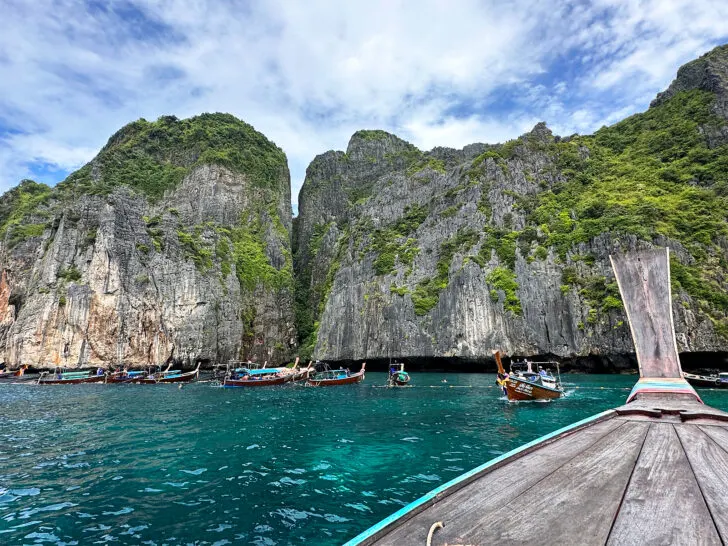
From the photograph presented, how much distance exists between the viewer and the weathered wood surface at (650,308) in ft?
24.5

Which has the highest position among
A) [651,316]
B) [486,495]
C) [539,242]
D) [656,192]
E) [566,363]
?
[656,192]

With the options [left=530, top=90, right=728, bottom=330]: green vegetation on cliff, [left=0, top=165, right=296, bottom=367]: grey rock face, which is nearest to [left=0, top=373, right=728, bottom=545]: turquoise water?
[left=530, top=90, right=728, bottom=330]: green vegetation on cliff

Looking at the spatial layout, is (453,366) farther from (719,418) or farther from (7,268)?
(7,268)

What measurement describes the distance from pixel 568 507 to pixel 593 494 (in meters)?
0.28

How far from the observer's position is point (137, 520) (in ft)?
25.0

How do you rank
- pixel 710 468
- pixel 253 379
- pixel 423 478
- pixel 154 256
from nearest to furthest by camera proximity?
pixel 710 468 → pixel 423 478 → pixel 253 379 → pixel 154 256

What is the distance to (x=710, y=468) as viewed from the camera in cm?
278

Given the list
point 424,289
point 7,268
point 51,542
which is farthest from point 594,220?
point 7,268

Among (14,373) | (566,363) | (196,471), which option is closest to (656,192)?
(566,363)

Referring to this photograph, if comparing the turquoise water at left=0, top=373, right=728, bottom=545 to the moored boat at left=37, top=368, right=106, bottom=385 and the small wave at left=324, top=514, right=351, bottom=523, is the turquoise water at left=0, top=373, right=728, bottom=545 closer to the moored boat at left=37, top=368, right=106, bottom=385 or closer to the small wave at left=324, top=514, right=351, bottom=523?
the small wave at left=324, top=514, right=351, bottom=523

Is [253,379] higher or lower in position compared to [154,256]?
lower

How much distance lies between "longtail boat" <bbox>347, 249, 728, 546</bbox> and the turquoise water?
16.2 ft

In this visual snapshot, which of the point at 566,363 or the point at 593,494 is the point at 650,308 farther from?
the point at 566,363

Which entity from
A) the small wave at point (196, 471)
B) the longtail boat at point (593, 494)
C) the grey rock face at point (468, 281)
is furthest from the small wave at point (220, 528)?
the grey rock face at point (468, 281)
